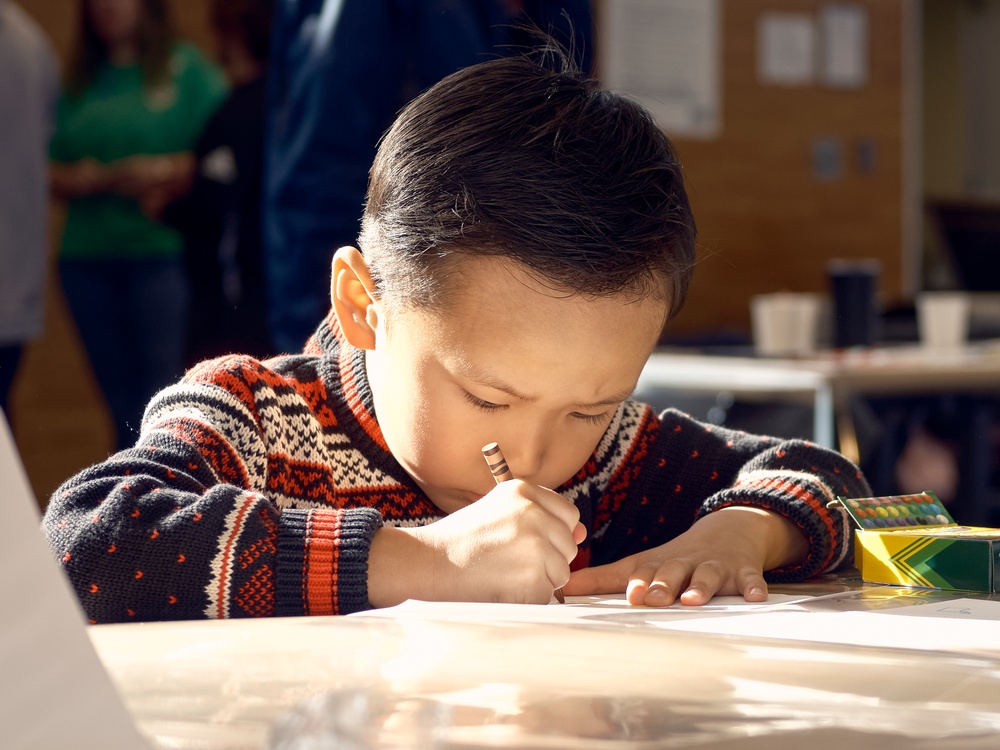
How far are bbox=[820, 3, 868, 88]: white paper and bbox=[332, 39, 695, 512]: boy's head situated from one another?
13.8 ft

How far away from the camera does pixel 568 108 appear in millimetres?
859

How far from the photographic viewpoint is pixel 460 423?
838mm

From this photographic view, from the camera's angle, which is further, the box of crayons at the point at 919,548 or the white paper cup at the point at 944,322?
the white paper cup at the point at 944,322

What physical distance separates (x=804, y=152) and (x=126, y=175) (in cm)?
274

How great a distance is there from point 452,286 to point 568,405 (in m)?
0.12

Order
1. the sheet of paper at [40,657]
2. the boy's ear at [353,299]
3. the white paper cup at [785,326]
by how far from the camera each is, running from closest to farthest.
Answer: the sheet of paper at [40,657], the boy's ear at [353,299], the white paper cup at [785,326]

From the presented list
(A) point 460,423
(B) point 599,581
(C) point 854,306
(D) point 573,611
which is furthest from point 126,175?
(D) point 573,611

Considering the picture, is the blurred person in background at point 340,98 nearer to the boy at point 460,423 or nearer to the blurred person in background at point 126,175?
the boy at point 460,423

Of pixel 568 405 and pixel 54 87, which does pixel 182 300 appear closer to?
pixel 54 87

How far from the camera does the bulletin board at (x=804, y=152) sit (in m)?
4.57

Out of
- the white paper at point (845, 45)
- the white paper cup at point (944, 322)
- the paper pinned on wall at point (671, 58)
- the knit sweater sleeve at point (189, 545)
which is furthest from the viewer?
the white paper at point (845, 45)

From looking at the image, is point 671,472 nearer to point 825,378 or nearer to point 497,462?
point 497,462

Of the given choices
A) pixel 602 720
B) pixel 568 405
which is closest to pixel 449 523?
pixel 568 405

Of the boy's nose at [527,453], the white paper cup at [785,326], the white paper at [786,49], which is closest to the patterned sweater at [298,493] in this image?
the boy's nose at [527,453]
